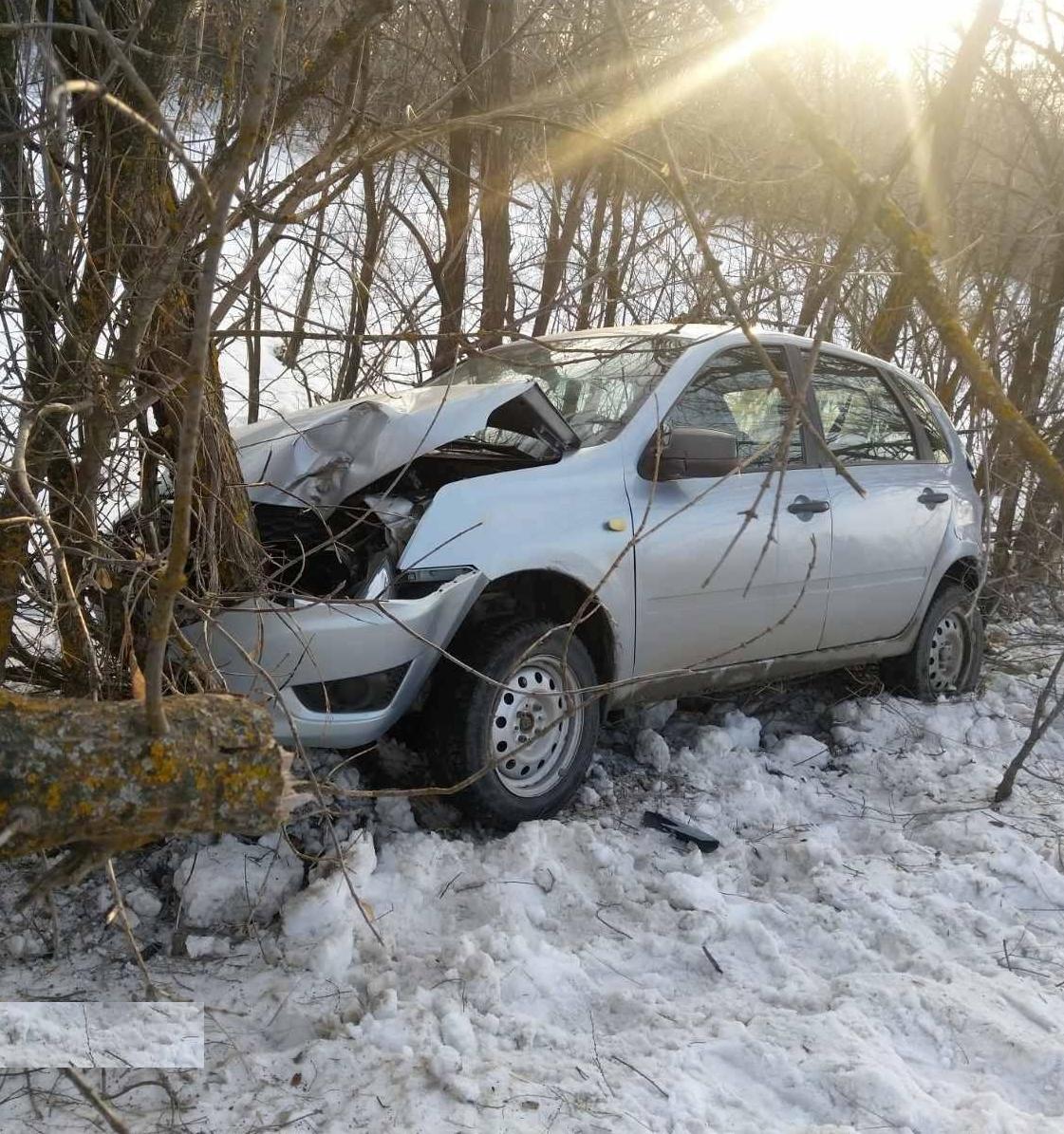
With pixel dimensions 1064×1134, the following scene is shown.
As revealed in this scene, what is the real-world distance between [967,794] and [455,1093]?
2987 millimetres

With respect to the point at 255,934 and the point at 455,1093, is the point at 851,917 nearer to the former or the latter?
the point at 455,1093

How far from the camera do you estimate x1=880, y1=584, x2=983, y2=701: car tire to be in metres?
5.90

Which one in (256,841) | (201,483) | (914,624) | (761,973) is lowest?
(761,973)

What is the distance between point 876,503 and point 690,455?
5.01ft

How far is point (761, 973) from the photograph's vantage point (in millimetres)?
3504

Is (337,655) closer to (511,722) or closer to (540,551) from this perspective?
(511,722)

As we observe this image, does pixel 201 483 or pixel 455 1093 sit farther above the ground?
pixel 201 483

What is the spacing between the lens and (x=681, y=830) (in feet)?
14.1

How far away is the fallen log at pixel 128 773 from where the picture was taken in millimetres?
1717

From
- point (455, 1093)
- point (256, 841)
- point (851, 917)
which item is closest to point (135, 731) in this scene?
point (455, 1093)

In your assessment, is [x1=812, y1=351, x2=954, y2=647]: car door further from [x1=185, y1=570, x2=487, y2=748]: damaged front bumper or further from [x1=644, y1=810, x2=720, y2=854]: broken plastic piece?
[x1=185, y1=570, x2=487, y2=748]: damaged front bumper

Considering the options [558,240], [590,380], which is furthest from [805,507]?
[558,240]

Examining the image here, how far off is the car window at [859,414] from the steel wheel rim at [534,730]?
1986mm

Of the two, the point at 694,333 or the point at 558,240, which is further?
the point at 558,240
